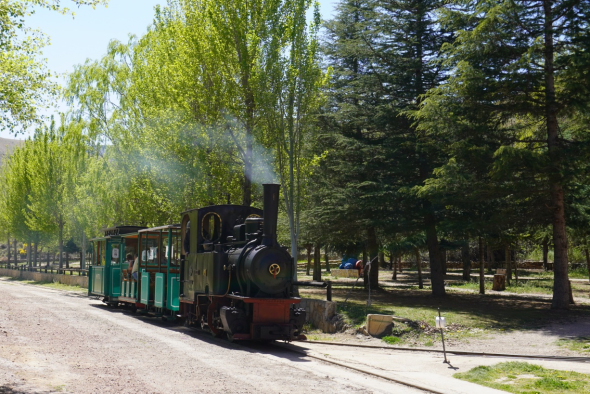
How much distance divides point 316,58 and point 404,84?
5.95 meters

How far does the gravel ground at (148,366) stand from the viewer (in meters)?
8.76

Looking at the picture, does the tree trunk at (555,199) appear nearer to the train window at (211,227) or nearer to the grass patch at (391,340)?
the grass patch at (391,340)

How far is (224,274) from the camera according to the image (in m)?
14.5

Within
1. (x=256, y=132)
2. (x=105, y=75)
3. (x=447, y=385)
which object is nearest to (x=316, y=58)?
(x=256, y=132)

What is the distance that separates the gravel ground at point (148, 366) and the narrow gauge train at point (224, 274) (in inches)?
30.1

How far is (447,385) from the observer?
9.70 m

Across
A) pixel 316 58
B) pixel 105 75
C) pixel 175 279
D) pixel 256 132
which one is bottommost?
pixel 175 279

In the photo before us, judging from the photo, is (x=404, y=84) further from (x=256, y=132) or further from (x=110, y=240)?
(x=110, y=240)

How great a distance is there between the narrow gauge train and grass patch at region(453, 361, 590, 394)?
467 centimetres

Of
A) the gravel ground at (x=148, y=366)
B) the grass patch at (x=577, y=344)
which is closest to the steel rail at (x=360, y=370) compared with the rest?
the gravel ground at (x=148, y=366)

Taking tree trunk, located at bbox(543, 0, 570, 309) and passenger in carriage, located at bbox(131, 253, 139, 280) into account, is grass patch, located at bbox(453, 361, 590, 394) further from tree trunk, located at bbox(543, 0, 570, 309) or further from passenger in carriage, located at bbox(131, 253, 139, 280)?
passenger in carriage, located at bbox(131, 253, 139, 280)

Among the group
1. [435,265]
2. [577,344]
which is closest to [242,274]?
[577,344]

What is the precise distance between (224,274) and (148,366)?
4.36 metres

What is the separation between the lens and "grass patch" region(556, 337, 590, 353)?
13914 millimetres
